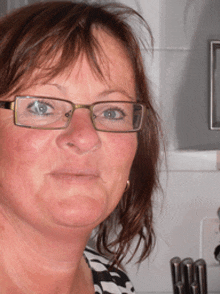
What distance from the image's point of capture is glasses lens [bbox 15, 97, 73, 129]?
543 millimetres

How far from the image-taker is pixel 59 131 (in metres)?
0.54

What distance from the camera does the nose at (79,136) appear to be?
52cm

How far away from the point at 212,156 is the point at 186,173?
10 centimetres

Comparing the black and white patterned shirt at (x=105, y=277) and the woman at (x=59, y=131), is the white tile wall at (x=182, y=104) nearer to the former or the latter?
the black and white patterned shirt at (x=105, y=277)

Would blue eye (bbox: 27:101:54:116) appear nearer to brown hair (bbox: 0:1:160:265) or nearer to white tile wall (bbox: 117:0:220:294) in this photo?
brown hair (bbox: 0:1:160:265)

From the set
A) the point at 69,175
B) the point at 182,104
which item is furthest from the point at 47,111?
the point at 182,104

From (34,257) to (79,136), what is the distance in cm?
26

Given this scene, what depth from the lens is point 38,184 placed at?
20.9 inches

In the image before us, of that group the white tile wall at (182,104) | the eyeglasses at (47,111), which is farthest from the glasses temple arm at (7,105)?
the white tile wall at (182,104)

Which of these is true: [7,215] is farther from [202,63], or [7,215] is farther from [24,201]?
[202,63]

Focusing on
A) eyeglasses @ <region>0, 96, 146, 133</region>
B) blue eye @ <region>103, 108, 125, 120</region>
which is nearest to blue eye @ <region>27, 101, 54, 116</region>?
Result: eyeglasses @ <region>0, 96, 146, 133</region>

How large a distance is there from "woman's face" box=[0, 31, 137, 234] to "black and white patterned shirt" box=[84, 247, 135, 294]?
34 centimetres

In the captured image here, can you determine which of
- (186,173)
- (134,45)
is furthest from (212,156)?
(134,45)

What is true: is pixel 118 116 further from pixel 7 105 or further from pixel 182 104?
pixel 182 104
